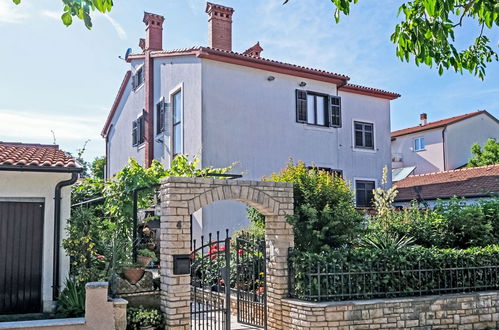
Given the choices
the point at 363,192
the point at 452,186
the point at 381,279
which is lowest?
the point at 381,279

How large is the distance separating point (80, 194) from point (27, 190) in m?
3.12

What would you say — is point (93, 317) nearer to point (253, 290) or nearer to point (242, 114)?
point (253, 290)

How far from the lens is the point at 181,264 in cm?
869

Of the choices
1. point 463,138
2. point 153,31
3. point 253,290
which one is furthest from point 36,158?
point 463,138

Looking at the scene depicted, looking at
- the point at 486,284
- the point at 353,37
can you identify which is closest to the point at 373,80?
the point at 353,37

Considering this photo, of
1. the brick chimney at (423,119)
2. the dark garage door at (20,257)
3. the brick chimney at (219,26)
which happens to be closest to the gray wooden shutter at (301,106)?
the brick chimney at (219,26)

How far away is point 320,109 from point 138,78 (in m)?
8.73

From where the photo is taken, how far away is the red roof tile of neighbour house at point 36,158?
30.4 ft

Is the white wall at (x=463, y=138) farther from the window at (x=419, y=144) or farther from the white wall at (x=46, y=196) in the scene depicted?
the white wall at (x=46, y=196)

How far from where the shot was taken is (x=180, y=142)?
60.4 ft

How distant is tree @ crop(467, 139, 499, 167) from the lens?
94.0ft

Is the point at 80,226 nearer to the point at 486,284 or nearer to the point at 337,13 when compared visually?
the point at 337,13

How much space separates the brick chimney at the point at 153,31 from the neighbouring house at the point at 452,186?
42.1 feet

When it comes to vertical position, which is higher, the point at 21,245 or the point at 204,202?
the point at 204,202
